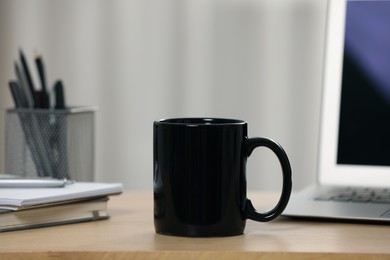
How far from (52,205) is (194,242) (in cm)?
19

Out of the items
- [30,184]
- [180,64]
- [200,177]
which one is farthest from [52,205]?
[180,64]

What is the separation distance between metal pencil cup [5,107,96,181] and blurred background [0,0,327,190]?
0.80 meters

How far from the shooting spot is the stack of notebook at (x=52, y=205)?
32.2 inches

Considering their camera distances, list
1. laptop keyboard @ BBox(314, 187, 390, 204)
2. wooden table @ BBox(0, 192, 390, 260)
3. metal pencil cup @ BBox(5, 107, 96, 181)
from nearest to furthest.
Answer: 1. wooden table @ BBox(0, 192, 390, 260)
2. laptop keyboard @ BBox(314, 187, 390, 204)
3. metal pencil cup @ BBox(5, 107, 96, 181)

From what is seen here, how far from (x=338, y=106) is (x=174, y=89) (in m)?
1.01

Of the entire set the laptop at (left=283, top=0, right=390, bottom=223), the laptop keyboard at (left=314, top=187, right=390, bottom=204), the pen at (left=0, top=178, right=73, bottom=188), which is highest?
the laptop at (left=283, top=0, right=390, bottom=223)

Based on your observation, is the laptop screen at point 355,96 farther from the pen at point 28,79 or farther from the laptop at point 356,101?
the pen at point 28,79

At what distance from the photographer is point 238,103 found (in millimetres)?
2000

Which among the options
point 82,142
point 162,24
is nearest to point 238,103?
point 162,24

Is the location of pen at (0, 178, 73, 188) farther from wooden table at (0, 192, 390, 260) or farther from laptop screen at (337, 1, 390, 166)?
laptop screen at (337, 1, 390, 166)

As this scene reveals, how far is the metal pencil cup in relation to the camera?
3.85 feet

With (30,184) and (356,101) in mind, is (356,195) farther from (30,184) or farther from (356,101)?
(30,184)

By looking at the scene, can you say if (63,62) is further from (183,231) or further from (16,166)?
(183,231)

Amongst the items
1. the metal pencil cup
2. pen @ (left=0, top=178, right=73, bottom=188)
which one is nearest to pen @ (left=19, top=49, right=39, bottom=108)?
the metal pencil cup
